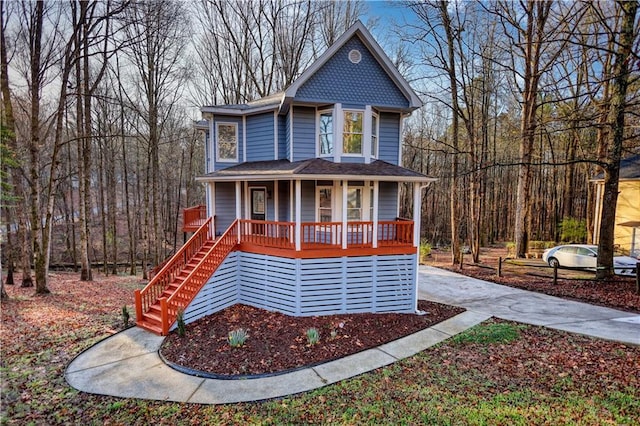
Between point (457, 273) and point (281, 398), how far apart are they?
12.5 metres

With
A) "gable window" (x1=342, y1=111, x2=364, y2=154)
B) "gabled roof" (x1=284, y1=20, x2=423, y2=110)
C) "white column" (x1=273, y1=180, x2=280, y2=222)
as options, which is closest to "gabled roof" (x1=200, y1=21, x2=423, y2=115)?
"gabled roof" (x1=284, y1=20, x2=423, y2=110)

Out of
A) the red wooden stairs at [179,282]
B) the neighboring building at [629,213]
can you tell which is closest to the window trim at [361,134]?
the red wooden stairs at [179,282]

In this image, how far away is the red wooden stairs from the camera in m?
8.54

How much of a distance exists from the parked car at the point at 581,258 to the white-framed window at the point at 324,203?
10.2 m

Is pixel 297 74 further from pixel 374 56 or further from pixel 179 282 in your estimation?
pixel 179 282

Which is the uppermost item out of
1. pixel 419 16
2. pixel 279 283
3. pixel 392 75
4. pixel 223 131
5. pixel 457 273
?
pixel 419 16

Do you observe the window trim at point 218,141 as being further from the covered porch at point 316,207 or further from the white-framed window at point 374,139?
the white-framed window at point 374,139

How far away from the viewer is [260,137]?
12516 mm

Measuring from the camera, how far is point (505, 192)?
33094mm

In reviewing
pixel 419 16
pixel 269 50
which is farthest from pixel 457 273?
pixel 269 50

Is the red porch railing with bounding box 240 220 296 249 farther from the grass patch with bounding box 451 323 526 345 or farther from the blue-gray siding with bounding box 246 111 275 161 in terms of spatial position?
the grass patch with bounding box 451 323 526 345

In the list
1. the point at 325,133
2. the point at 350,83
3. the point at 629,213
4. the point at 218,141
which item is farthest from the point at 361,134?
the point at 629,213

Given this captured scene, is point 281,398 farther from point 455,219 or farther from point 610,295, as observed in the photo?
point 455,219

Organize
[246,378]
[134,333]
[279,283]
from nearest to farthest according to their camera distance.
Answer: [246,378] → [134,333] → [279,283]
